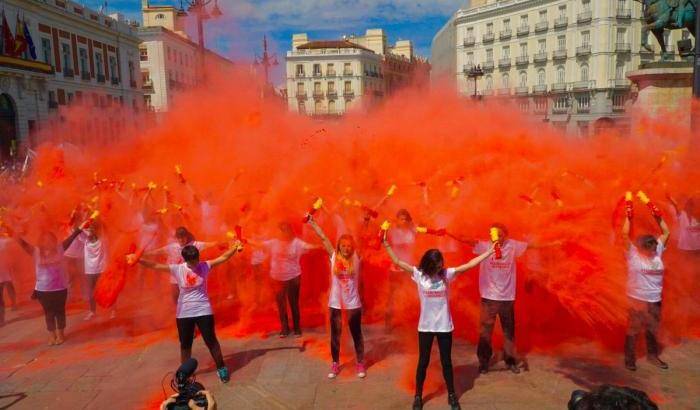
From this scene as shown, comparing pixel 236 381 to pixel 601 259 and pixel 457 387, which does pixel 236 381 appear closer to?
pixel 457 387

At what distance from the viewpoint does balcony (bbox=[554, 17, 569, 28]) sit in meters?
48.6

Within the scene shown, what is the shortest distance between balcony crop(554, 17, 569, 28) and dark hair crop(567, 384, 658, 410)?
52.3m

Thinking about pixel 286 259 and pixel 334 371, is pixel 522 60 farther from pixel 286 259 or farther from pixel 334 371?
pixel 334 371

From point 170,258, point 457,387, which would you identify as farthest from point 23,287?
point 457,387

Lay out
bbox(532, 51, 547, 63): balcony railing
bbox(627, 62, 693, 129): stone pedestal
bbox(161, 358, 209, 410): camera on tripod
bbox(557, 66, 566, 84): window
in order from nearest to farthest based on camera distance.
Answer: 1. bbox(161, 358, 209, 410): camera on tripod
2. bbox(627, 62, 693, 129): stone pedestal
3. bbox(557, 66, 566, 84): window
4. bbox(532, 51, 547, 63): balcony railing

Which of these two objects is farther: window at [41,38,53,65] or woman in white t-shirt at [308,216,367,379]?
window at [41,38,53,65]

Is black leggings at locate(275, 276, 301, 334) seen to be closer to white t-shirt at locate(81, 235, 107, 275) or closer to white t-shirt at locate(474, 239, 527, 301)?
white t-shirt at locate(474, 239, 527, 301)

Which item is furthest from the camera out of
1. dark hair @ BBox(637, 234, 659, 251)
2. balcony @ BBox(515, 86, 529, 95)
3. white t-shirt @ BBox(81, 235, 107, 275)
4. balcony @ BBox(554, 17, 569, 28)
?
balcony @ BBox(515, 86, 529, 95)

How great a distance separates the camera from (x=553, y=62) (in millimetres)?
50000

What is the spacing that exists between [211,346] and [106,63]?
39744mm

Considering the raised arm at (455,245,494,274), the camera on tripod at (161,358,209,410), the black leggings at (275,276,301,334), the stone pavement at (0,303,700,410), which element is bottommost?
the stone pavement at (0,303,700,410)

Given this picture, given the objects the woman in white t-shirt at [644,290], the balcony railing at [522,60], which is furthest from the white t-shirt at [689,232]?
the balcony railing at [522,60]

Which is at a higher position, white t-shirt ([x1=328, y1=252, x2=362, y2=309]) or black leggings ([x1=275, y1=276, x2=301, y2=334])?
white t-shirt ([x1=328, y1=252, x2=362, y2=309])

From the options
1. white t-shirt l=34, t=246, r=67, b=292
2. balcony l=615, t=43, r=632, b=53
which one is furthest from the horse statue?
balcony l=615, t=43, r=632, b=53
